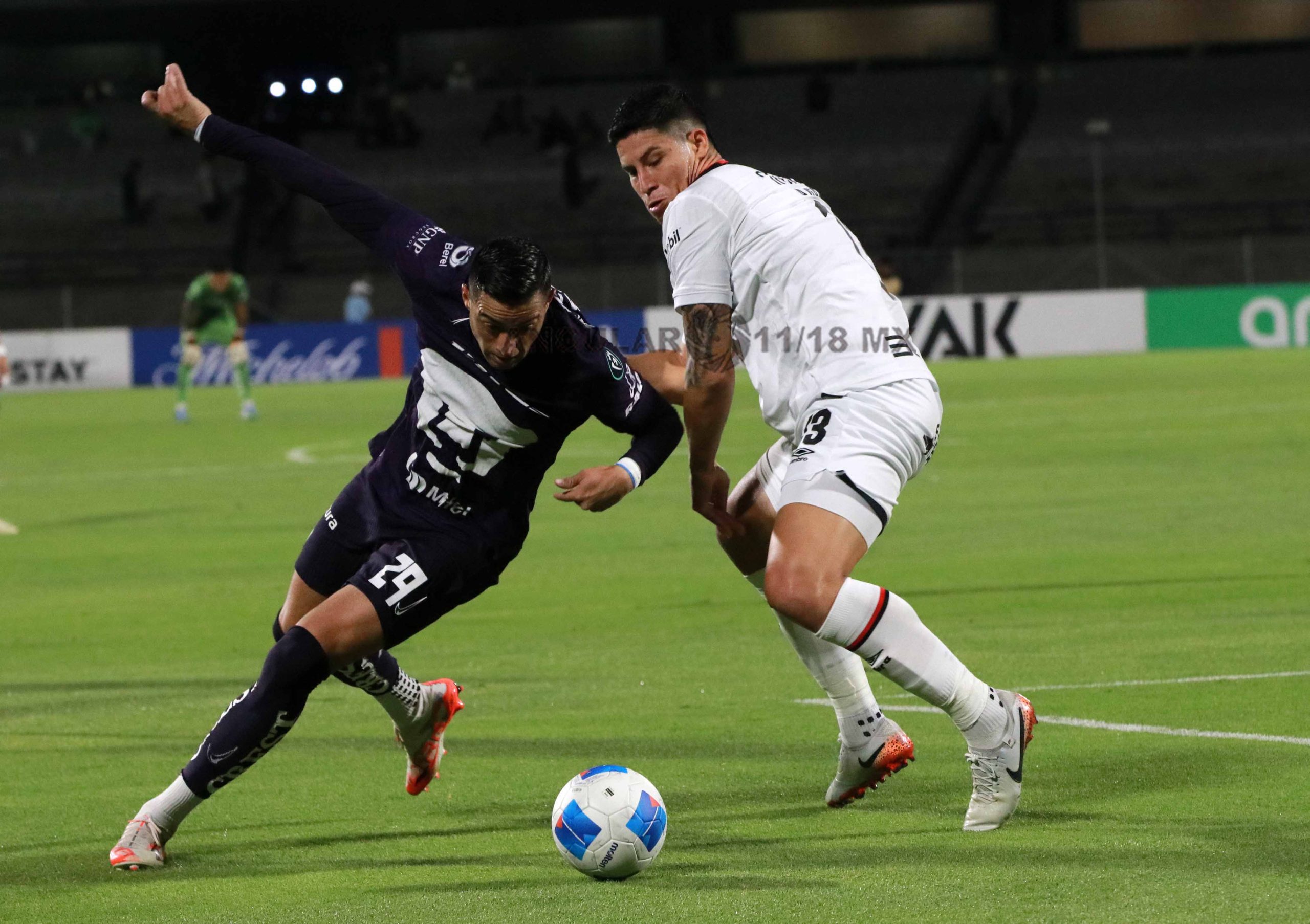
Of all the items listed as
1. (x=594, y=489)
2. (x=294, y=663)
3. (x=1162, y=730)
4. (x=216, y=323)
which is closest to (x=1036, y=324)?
(x=216, y=323)

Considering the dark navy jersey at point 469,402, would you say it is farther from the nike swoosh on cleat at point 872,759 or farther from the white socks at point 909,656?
the nike swoosh on cleat at point 872,759

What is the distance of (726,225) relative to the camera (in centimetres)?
571

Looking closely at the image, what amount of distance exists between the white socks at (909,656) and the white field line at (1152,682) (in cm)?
217

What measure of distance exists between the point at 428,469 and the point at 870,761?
1597mm

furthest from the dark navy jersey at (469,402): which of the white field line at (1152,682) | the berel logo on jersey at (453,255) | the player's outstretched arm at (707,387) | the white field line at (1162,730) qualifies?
the white field line at (1152,682)

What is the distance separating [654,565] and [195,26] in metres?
38.5

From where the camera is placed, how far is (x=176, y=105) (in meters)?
6.37

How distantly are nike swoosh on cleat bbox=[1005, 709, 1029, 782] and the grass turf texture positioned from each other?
151 millimetres

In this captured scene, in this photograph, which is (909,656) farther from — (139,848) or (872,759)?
(139,848)

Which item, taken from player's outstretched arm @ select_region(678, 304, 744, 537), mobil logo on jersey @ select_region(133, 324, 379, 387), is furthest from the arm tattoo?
mobil logo on jersey @ select_region(133, 324, 379, 387)

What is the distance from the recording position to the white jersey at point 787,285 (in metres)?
5.71

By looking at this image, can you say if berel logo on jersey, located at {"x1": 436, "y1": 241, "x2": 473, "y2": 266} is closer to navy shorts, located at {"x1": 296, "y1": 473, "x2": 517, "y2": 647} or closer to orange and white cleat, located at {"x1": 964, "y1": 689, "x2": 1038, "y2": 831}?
navy shorts, located at {"x1": 296, "y1": 473, "x2": 517, "y2": 647}

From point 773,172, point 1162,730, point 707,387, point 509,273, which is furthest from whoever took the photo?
point 773,172

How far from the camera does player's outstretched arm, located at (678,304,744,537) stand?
222 inches
